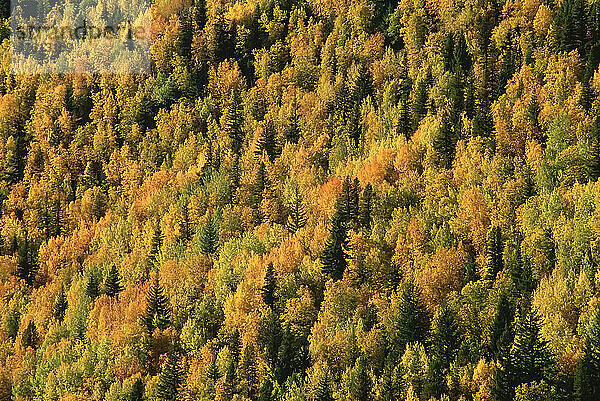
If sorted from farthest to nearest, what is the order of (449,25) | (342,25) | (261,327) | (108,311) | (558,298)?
(342,25) → (449,25) → (108,311) → (261,327) → (558,298)

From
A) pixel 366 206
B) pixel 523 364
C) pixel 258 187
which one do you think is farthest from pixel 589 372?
pixel 258 187

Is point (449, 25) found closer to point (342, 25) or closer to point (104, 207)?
point (342, 25)

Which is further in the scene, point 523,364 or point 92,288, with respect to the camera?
point 92,288

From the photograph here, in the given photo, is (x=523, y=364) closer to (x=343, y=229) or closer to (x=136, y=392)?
(x=343, y=229)

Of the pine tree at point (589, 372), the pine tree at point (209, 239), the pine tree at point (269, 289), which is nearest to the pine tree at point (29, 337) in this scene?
the pine tree at point (209, 239)

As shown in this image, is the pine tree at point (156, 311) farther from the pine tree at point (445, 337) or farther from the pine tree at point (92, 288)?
the pine tree at point (445, 337)

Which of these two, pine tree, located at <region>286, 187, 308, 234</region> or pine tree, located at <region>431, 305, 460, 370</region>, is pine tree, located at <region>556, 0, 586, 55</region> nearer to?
pine tree, located at <region>286, 187, 308, 234</region>

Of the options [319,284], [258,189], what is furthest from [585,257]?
[258,189]
